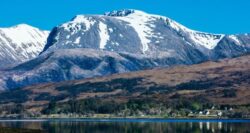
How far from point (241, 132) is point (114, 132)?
34.1 metres

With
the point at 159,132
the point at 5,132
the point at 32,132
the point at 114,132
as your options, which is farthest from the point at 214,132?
the point at 5,132

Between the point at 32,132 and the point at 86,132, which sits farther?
the point at 86,132

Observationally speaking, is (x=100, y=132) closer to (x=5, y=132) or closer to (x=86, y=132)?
(x=86, y=132)

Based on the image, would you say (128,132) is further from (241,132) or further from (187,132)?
(241,132)

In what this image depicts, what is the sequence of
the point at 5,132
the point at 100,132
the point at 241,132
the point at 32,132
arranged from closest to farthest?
the point at 5,132
the point at 32,132
the point at 241,132
the point at 100,132

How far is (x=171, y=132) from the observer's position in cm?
17662

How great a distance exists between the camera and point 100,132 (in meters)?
183

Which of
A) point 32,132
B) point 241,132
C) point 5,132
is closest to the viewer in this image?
point 5,132

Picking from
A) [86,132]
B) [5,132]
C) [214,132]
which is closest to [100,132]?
[86,132]

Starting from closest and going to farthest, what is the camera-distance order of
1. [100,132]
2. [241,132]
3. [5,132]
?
[5,132] → [241,132] → [100,132]

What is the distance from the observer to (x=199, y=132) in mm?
177000

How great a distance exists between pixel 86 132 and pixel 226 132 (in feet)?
125

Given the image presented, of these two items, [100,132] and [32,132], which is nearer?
[32,132]

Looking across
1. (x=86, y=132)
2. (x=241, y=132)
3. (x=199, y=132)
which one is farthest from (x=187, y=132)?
(x=86, y=132)
